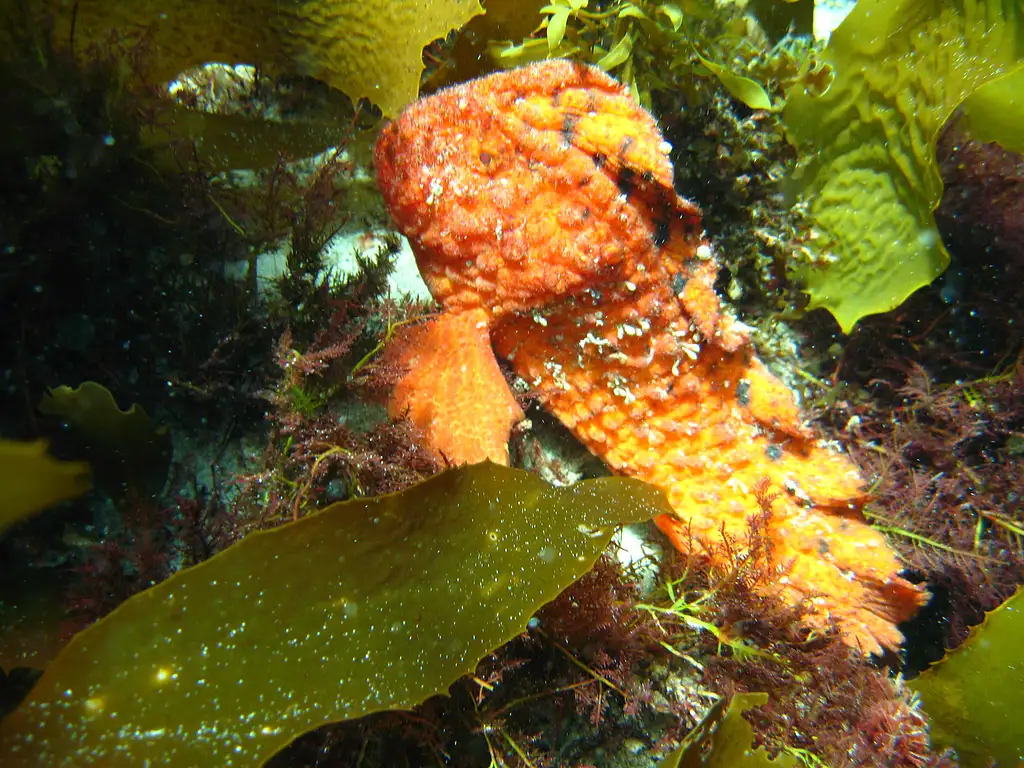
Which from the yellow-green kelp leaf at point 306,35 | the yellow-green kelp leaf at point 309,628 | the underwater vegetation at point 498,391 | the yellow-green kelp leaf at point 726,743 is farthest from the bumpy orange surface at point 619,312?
the yellow-green kelp leaf at point 726,743

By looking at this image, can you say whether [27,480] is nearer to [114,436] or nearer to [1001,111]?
[114,436]

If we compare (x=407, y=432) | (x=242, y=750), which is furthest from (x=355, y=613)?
(x=407, y=432)

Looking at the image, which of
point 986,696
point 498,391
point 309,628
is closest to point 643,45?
point 498,391

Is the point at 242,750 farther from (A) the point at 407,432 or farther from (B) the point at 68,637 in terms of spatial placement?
(A) the point at 407,432

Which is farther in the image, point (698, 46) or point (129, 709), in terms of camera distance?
point (698, 46)

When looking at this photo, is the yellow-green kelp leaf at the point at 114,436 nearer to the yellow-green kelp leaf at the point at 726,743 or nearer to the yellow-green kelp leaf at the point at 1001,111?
the yellow-green kelp leaf at the point at 726,743
